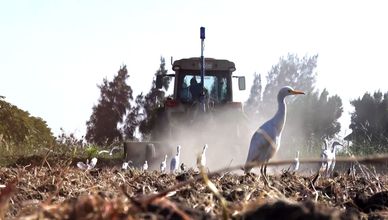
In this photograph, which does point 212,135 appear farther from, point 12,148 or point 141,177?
point 141,177

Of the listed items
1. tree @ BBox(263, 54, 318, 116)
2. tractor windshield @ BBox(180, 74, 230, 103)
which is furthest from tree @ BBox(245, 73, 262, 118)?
tractor windshield @ BBox(180, 74, 230, 103)

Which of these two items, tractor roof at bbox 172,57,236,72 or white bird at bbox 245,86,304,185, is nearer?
white bird at bbox 245,86,304,185

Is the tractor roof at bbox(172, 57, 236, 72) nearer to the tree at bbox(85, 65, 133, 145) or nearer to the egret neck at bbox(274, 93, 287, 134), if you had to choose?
the egret neck at bbox(274, 93, 287, 134)

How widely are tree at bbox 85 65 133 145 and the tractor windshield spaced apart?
73.2ft

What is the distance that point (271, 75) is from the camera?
54688mm

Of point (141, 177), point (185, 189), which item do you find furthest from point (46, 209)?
point (141, 177)

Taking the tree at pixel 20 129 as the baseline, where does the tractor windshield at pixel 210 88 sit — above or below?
above

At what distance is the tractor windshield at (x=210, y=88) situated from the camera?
1759cm

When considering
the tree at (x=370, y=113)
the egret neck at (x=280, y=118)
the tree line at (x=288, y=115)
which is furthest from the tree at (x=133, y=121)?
the egret neck at (x=280, y=118)

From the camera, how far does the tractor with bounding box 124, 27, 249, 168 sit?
1728cm

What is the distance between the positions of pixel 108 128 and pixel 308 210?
39968 mm

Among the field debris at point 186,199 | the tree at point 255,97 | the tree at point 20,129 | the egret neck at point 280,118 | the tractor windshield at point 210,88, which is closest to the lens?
the field debris at point 186,199

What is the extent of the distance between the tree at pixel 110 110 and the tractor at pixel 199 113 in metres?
22.1

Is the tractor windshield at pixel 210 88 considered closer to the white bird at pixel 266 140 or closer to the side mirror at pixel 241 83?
the side mirror at pixel 241 83
